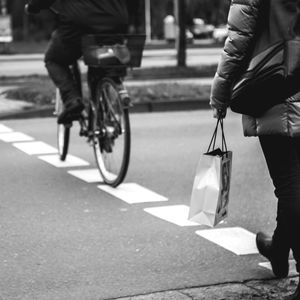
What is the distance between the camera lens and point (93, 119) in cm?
753

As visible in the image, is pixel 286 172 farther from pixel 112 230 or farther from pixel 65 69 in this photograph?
pixel 65 69

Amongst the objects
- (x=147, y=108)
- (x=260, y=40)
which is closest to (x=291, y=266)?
(x=260, y=40)

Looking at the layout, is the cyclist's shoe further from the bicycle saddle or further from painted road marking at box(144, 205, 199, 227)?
painted road marking at box(144, 205, 199, 227)

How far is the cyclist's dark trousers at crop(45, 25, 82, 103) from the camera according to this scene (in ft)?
24.0

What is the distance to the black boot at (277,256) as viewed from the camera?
4609 millimetres

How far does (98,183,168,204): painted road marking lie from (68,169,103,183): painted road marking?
26 cm

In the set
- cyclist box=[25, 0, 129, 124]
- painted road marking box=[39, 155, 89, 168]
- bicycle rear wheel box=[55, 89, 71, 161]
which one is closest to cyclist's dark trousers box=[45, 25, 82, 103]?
cyclist box=[25, 0, 129, 124]

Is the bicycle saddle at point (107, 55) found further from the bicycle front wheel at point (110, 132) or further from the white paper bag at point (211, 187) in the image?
the white paper bag at point (211, 187)

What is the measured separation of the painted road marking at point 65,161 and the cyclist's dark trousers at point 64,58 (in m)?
0.81

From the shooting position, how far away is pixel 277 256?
15.2 ft

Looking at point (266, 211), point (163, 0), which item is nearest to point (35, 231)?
point (266, 211)

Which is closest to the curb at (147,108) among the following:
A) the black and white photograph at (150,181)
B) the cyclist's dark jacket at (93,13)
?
the black and white photograph at (150,181)

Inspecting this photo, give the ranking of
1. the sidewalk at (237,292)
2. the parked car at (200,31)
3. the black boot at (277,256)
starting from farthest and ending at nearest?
1. the parked car at (200,31)
2. the black boot at (277,256)
3. the sidewalk at (237,292)

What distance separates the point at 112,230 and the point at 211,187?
64.6 inches
